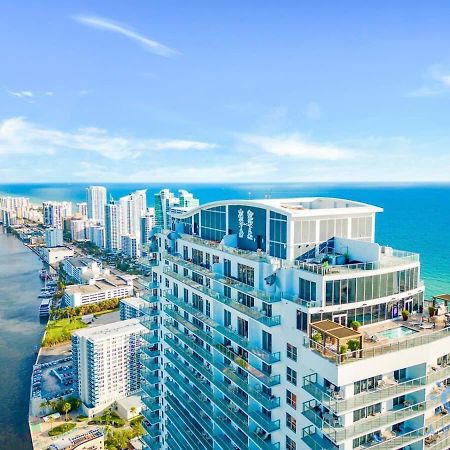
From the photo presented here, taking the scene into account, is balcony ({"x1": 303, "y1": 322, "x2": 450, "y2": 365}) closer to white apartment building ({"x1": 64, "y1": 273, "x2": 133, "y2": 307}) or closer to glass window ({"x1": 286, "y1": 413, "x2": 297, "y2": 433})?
glass window ({"x1": 286, "y1": 413, "x2": 297, "y2": 433})

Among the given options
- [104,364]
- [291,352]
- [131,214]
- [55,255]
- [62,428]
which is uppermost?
[291,352]

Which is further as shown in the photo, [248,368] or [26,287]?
[26,287]

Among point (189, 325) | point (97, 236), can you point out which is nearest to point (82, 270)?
point (97, 236)

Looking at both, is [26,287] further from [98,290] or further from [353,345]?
[353,345]

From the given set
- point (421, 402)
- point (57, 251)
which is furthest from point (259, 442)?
point (57, 251)

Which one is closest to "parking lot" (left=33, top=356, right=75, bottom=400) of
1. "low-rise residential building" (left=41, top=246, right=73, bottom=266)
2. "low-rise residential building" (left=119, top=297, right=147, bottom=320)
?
"low-rise residential building" (left=119, top=297, right=147, bottom=320)

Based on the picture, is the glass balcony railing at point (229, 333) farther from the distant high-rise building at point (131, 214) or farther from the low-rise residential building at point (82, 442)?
the distant high-rise building at point (131, 214)
